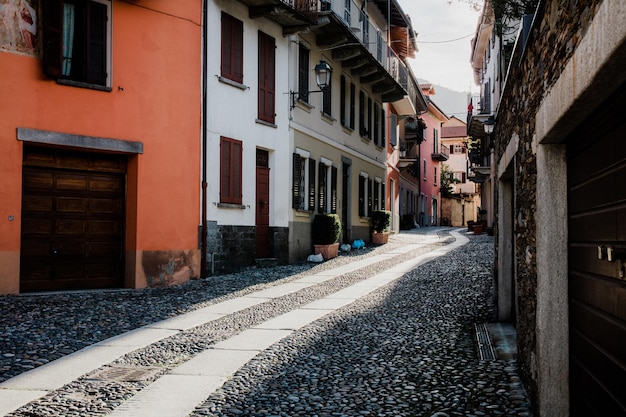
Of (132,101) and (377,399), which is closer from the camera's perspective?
(377,399)

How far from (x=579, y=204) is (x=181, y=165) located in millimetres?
9922

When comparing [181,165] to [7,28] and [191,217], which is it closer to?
[191,217]

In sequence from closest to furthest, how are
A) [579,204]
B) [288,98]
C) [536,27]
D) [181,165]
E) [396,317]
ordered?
[579,204], [536,27], [396,317], [181,165], [288,98]

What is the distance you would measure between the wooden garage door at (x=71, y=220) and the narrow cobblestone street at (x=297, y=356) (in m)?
0.90

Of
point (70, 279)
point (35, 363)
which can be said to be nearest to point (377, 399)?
point (35, 363)

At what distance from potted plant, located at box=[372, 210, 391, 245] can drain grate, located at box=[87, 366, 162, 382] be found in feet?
59.1

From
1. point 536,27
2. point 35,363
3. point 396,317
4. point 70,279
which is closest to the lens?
point 536,27

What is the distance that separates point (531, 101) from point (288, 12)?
1167 cm

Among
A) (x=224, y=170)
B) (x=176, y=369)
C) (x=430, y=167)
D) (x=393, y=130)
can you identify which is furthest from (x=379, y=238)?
(x=430, y=167)

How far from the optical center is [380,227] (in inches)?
913

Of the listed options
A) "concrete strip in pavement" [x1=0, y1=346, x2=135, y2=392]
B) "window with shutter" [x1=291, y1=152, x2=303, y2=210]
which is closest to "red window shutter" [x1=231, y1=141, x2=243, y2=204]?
"window with shutter" [x1=291, y1=152, x2=303, y2=210]

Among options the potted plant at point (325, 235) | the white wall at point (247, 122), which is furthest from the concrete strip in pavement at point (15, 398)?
the potted plant at point (325, 235)

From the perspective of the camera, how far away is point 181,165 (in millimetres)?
12531

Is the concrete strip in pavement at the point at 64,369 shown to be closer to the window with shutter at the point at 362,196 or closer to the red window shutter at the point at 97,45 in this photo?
the red window shutter at the point at 97,45
